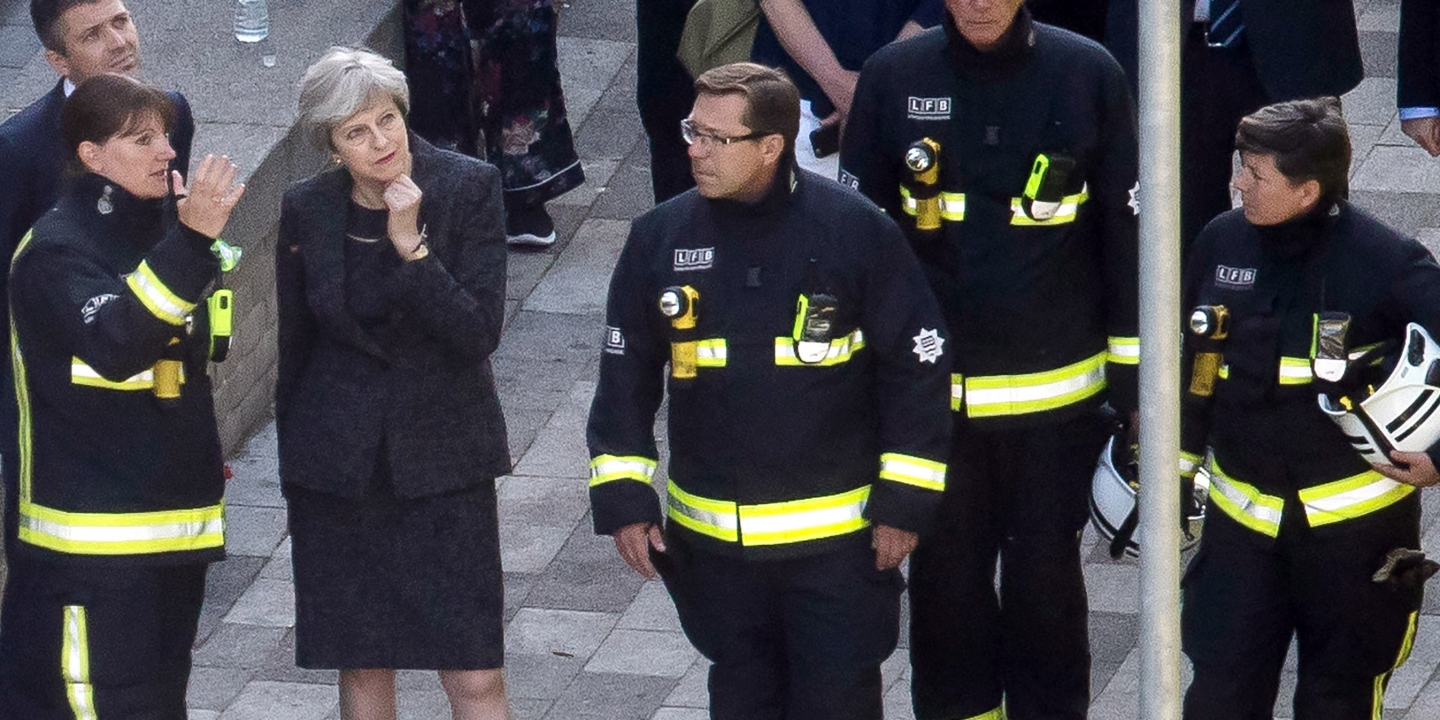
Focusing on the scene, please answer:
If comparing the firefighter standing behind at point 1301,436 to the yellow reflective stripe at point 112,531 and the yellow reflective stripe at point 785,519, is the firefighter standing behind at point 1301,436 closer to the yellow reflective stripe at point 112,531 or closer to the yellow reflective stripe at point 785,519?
the yellow reflective stripe at point 785,519

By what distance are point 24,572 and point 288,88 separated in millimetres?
3361

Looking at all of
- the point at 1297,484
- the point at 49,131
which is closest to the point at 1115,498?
the point at 1297,484

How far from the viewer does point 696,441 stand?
5863 mm

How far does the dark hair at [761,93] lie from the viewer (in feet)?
18.7

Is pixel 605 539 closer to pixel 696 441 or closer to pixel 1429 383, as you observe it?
pixel 696 441

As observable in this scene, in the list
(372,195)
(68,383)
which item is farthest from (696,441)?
(68,383)

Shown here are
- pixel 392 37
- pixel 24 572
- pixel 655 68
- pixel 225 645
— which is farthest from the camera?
pixel 392 37

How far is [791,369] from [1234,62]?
2.56 metres

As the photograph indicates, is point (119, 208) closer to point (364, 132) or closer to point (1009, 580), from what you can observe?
point (364, 132)

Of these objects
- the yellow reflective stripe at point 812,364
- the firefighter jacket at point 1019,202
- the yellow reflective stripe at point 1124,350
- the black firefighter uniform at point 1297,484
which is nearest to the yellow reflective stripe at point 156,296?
the yellow reflective stripe at point 812,364

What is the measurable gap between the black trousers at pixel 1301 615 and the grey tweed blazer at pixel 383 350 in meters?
1.73

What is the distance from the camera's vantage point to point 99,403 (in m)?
5.90

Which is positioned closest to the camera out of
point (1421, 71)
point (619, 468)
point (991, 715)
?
point (619, 468)

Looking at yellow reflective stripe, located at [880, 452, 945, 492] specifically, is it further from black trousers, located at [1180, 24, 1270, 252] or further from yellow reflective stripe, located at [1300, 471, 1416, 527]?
black trousers, located at [1180, 24, 1270, 252]
